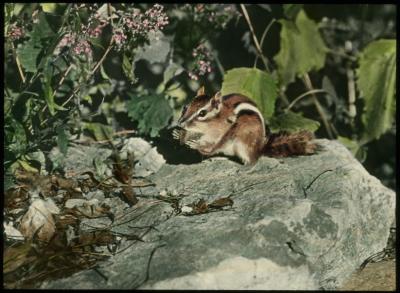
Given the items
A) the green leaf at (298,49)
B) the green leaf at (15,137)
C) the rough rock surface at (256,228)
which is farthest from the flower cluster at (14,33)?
the green leaf at (298,49)

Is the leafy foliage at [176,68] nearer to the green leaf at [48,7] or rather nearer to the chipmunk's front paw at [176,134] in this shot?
the green leaf at [48,7]

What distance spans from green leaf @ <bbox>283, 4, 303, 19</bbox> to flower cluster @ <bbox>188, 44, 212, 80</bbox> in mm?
706

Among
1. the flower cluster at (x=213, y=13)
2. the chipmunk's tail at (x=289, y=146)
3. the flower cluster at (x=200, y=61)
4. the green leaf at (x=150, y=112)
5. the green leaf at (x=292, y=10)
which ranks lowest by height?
the chipmunk's tail at (x=289, y=146)

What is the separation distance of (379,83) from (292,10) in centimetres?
89

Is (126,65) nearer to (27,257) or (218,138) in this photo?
(218,138)

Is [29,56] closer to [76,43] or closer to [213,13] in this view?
[76,43]

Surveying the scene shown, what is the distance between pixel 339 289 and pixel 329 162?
1099 millimetres

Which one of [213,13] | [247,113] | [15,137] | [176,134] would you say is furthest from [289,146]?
[15,137]

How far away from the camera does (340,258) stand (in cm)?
327

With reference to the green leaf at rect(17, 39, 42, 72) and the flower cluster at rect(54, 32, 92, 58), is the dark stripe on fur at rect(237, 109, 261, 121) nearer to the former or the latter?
the flower cluster at rect(54, 32, 92, 58)

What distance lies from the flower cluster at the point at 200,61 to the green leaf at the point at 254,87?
18 cm

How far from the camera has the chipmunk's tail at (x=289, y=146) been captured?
418cm

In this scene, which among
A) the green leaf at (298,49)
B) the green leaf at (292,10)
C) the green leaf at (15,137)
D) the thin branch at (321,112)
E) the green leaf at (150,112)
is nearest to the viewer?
the green leaf at (15,137)

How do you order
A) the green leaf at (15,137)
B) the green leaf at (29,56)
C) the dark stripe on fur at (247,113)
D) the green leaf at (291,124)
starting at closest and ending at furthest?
the green leaf at (15,137) → the green leaf at (29,56) → the dark stripe on fur at (247,113) → the green leaf at (291,124)
